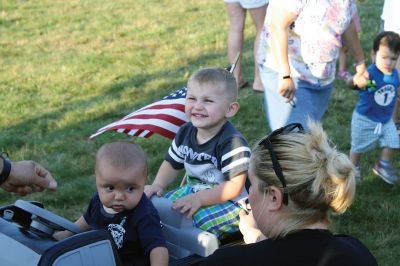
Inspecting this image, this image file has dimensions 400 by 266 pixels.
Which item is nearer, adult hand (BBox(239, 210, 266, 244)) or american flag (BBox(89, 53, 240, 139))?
adult hand (BBox(239, 210, 266, 244))

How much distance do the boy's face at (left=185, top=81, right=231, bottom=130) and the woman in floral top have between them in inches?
32.7

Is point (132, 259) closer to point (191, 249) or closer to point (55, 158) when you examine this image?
point (191, 249)

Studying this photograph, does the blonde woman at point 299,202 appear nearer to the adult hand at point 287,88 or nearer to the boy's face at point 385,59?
the adult hand at point 287,88

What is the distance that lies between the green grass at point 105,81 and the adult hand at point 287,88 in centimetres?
105

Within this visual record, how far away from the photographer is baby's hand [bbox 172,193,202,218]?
3287 millimetres

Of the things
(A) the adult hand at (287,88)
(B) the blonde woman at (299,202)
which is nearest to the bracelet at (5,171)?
(B) the blonde woman at (299,202)

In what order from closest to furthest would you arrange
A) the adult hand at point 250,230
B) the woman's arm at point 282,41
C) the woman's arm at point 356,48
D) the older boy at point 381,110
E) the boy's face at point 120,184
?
the adult hand at point 250,230
the boy's face at point 120,184
the woman's arm at point 282,41
the woman's arm at point 356,48
the older boy at point 381,110

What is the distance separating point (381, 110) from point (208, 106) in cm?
248

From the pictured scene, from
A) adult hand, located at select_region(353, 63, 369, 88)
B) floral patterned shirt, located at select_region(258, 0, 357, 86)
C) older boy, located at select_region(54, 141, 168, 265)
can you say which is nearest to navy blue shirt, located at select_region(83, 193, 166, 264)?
older boy, located at select_region(54, 141, 168, 265)

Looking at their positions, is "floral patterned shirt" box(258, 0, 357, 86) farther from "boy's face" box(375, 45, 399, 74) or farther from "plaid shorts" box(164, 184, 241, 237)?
"plaid shorts" box(164, 184, 241, 237)

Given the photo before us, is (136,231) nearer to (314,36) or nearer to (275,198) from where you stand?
(275,198)

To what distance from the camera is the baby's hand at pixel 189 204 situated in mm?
3287

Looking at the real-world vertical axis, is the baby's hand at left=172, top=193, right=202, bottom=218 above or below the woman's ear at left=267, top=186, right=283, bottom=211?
below

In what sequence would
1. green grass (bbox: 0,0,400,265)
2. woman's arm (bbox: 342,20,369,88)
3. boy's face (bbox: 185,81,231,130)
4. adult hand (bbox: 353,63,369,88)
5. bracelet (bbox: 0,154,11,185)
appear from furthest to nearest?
green grass (bbox: 0,0,400,265)
adult hand (bbox: 353,63,369,88)
woman's arm (bbox: 342,20,369,88)
boy's face (bbox: 185,81,231,130)
bracelet (bbox: 0,154,11,185)
